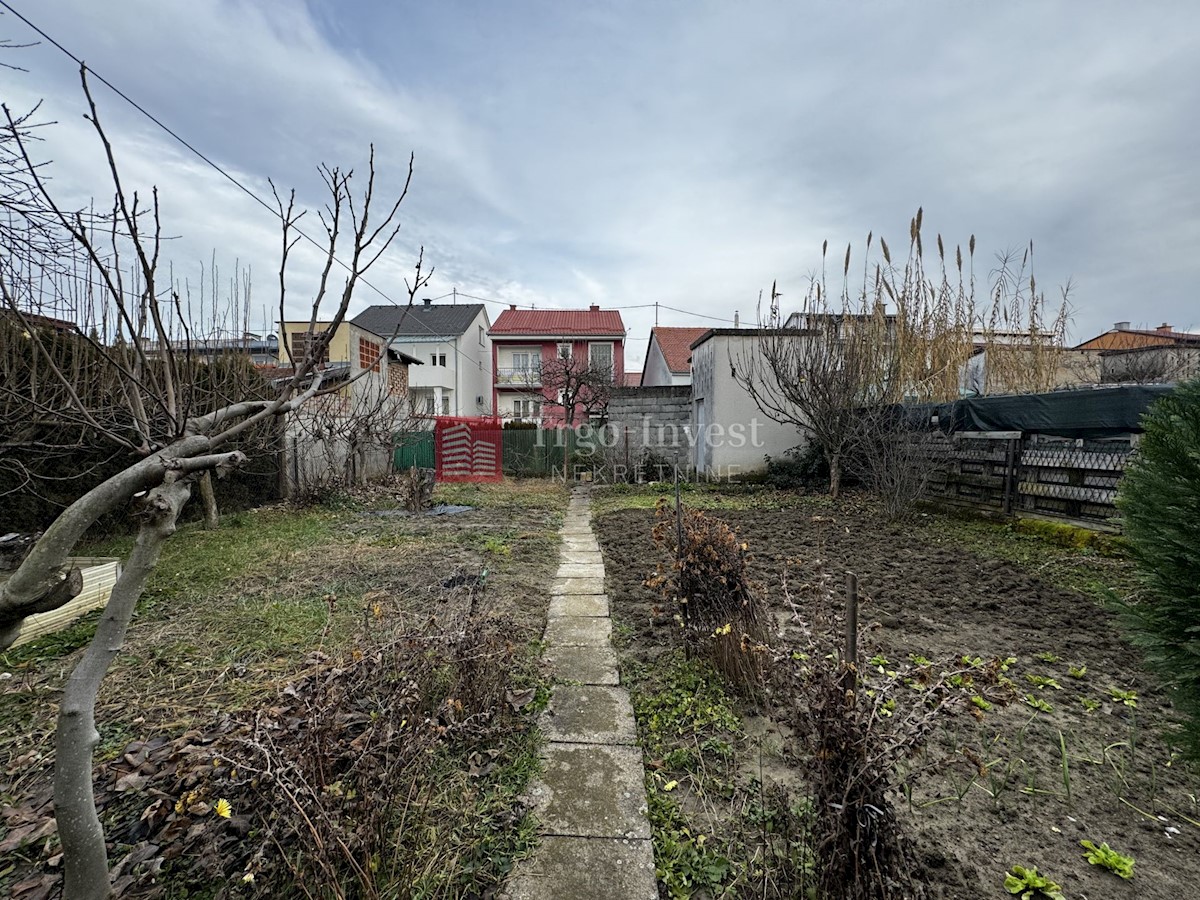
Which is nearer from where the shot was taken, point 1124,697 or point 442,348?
point 1124,697

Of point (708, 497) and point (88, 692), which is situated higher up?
point (88, 692)

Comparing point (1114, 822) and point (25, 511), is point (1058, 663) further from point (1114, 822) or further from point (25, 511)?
point (25, 511)

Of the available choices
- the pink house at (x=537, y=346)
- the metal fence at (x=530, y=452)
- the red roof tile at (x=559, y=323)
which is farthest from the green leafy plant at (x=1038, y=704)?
the red roof tile at (x=559, y=323)

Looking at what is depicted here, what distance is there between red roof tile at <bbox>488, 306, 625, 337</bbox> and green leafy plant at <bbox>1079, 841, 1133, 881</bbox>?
23774 millimetres

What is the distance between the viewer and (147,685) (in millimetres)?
2576

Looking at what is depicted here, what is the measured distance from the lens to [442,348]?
899 inches

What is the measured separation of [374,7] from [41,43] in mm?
2136

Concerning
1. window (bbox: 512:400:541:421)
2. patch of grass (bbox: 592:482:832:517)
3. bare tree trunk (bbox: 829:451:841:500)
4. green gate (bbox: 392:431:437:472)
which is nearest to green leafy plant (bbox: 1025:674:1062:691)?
patch of grass (bbox: 592:482:832:517)

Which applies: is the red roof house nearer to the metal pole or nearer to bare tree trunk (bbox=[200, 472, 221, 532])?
bare tree trunk (bbox=[200, 472, 221, 532])

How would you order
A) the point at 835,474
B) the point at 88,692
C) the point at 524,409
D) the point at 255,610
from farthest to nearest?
the point at 524,409 < the point at 835,474 < the point at 255,610 < the point at 88,692

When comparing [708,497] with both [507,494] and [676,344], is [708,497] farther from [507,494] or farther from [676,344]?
[676,344]

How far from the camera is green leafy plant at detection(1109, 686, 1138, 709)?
8.01ft

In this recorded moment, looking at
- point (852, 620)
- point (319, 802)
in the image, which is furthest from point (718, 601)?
point (319, 802)

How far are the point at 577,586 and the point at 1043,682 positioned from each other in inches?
119
